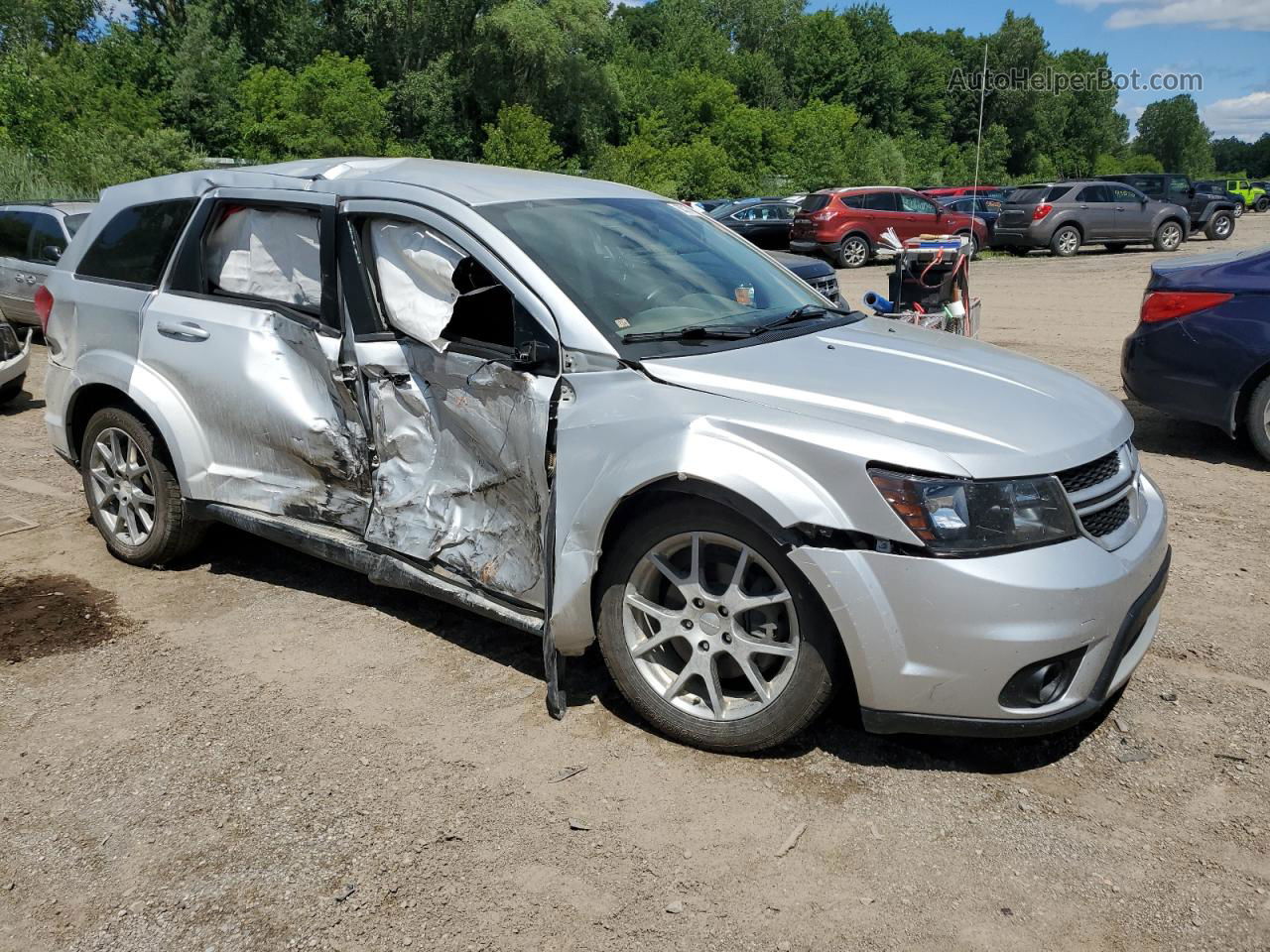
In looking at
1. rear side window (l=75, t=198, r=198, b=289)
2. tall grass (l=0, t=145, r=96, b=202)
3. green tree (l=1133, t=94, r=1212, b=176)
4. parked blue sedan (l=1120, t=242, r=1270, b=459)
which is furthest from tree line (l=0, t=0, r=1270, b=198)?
green tree (l=1133, t=94, r=1212, b=176)

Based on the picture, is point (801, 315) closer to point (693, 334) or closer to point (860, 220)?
point (693, 334)

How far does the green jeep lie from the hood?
5116 cm

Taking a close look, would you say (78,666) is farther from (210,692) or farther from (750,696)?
(750,696)

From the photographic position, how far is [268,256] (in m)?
4.61

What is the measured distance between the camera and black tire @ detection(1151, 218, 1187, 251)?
26000 mm

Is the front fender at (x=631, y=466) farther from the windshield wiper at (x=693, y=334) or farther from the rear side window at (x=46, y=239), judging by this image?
the rear side window at (x=46, y=239)

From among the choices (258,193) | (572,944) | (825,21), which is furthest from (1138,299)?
(825,21)

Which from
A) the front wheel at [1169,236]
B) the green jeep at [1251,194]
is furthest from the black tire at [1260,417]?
the green jeep at [1251,194]

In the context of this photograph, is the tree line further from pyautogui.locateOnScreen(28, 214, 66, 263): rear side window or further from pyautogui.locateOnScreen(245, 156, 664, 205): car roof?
pyautogui.locateOnScreen(245, 156, 664, 205): car roof

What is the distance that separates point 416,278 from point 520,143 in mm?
35719

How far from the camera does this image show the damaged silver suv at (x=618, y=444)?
9.95 feet

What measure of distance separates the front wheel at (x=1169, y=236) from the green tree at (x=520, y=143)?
19962mm

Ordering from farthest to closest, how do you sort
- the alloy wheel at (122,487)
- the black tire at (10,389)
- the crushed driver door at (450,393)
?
the black tire at (10,389), the alloy wheel at (122,487), the crushed driver door at (450,393)

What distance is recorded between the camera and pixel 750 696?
3.43m
